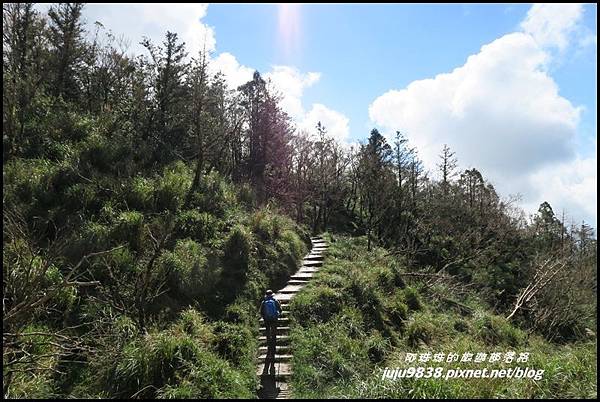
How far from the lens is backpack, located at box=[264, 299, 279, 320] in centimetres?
972

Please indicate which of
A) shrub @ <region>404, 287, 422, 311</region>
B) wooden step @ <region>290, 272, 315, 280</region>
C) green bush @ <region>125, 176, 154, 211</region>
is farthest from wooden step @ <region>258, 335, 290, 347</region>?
green bush @ <region>125, 176, 154, 211</region>

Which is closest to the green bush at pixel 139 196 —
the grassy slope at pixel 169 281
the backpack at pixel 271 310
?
the grassy slope at pixel 169 281

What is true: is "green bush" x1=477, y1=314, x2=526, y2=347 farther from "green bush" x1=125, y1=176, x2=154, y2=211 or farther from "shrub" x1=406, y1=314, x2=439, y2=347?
"green bush" x1=125, y1=176, x2=154, y2=211

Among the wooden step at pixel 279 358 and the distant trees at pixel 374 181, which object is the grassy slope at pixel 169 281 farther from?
the distant trees at pixel 374 181

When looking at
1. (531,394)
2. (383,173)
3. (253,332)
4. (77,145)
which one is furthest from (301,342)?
(383,173)

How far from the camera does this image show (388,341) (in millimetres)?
11750

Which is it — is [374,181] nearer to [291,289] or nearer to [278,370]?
[291,289]

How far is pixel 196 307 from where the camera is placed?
11.1m

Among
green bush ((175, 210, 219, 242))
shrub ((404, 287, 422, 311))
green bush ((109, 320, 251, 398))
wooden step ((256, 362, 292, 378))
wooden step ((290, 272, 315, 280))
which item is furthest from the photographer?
shrub ((404, 287, 422, 311))

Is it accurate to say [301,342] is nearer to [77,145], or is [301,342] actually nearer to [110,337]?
[110,337]

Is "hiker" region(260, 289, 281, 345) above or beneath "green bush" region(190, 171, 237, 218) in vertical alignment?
beneath

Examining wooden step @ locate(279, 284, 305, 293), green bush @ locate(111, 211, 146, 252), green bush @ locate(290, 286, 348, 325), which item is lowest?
green bush @ locate(290, 286, 348, 325)

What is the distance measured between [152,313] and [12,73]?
13214mm

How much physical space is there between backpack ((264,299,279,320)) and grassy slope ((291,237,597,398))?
1086 mm
